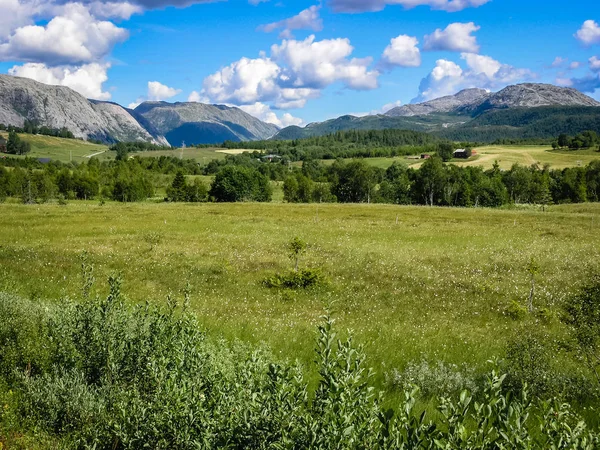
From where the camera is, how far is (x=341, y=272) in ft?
85.3

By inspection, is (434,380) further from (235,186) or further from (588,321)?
(235,186)

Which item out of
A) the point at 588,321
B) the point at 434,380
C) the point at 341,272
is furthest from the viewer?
the point at 341,272

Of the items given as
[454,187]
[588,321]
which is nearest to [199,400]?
[588,321]

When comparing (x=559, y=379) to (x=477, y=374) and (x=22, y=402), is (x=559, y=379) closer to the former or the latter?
(x=477, y=374)

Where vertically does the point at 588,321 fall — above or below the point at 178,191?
below

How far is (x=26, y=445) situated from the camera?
6691mm

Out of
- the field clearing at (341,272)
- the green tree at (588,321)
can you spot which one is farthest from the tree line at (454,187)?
the green tree at (588,321)

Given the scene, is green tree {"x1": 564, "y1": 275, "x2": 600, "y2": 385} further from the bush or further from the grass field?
the grass field

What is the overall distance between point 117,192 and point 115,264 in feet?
319

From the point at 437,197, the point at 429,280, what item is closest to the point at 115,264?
the point at 429,280

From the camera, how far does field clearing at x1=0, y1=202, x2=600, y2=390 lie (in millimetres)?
14672

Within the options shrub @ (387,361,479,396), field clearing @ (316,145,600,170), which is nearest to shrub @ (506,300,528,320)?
shrub @ (387,361,479,396)

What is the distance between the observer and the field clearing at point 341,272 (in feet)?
48.1

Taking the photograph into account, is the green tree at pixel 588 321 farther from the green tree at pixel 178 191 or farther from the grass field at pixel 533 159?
the grass field at pixel 533 159
